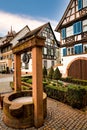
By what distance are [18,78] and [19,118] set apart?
99.7 inches

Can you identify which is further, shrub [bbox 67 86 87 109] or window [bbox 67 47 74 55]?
window [bbox 67 47 74 55]

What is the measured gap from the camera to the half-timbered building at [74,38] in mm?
17645

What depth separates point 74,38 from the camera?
2012cm

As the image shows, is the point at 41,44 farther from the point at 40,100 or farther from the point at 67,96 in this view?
the point at 67,96

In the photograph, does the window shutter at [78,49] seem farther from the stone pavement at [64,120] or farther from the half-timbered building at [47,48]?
the half-timbered building at [47,48]

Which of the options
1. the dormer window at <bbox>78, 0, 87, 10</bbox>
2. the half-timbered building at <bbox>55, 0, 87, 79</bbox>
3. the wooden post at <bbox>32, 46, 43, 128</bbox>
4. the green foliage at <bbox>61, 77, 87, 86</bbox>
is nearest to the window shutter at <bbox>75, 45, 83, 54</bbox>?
the half-timbered building at <bbox>55, 0, 87, 79</bbox>

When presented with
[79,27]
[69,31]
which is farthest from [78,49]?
[69,31]

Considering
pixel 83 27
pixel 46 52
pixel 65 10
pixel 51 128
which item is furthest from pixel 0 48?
pixel 51 128

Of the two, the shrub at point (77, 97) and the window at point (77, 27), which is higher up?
the window at point (77, 27)

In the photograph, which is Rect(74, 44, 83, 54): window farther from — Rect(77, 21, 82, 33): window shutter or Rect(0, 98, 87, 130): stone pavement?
Rect(0, 98, 87, 130): stone pavement

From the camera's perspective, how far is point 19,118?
5773mm

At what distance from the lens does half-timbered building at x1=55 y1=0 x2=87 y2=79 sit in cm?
1765

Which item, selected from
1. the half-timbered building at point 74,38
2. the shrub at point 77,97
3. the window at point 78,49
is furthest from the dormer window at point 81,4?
the shrub at point 77,97

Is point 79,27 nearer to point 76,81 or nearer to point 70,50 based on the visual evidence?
point 70,50
